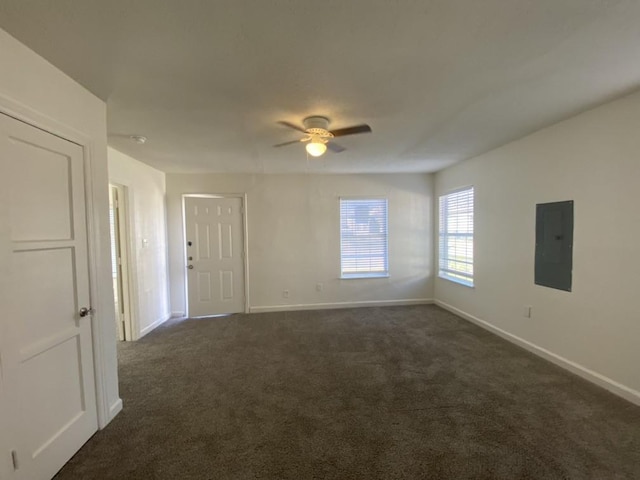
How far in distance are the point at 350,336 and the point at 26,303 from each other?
10.7 ft

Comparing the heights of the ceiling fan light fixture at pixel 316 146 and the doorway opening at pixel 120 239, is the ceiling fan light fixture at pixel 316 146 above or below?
above

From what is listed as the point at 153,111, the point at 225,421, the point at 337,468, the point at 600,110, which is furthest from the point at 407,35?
the point at 225,421

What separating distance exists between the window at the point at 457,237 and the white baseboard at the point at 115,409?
4.40 metres

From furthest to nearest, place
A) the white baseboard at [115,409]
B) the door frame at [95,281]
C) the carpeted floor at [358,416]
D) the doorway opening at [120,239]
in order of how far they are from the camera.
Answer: the doorway opening at [120,239] < the white baseboard at [115,409] < the door frame at [95,281] < the carpeted floor at [358,416]

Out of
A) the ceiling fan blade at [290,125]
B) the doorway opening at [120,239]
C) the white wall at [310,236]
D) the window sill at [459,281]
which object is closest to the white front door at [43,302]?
the ceiling fan blade at [290,125]

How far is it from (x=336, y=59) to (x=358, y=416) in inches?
96.4

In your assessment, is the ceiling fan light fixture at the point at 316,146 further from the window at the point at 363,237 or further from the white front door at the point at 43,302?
the window at the point at 363,237

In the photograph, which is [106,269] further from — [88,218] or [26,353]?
[26,353]

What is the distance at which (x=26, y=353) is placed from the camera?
1.64 metres

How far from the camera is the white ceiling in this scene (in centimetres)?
142

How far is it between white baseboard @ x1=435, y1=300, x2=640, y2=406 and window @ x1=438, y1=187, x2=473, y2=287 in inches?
29.8

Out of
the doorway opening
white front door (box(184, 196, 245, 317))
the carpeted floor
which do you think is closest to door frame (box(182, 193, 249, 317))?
white front door (box(184, 196, 245, 317))

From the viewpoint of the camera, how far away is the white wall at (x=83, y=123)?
1.58 meters

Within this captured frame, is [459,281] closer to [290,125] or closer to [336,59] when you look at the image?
[290,125]
